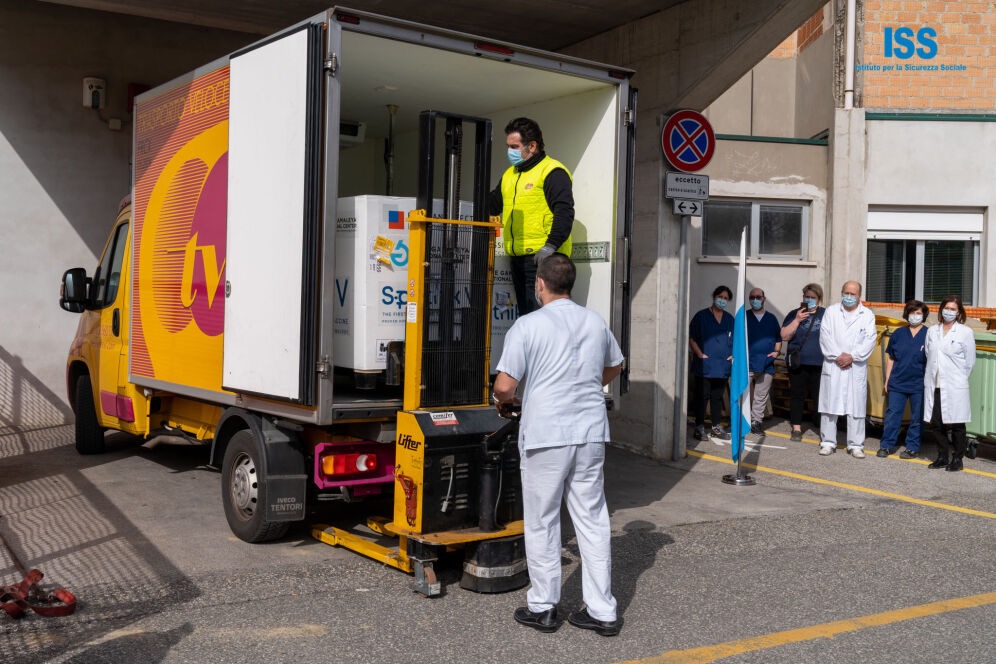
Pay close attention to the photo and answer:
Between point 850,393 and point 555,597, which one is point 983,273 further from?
point 555,597

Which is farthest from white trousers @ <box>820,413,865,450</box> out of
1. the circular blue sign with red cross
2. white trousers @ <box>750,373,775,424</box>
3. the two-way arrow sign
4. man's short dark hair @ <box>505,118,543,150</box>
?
man's short dark hair @ <box>505,118,543,150</box>

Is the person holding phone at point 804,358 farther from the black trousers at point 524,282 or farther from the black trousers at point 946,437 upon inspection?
the black trousers at point 524,282

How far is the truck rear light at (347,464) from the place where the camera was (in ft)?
20.3

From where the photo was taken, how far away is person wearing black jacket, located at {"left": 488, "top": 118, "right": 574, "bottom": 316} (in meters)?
6.62

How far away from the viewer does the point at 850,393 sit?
1090cm

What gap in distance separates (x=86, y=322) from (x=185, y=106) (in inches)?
126

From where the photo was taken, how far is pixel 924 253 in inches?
659

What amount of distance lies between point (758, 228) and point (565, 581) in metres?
11.1

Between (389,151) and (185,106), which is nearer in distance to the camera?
(185,106)

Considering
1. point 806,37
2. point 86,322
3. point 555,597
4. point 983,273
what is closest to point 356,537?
point 555,597

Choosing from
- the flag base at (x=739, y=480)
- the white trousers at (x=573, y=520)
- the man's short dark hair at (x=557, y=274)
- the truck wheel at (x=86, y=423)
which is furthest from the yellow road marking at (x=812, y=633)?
the truck wheel at (x=86, y=423)

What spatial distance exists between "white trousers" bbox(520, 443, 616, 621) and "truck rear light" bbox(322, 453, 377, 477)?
1515mm

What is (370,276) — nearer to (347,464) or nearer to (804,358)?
(347,464)

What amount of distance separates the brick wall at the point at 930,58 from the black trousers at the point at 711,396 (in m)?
7.47
